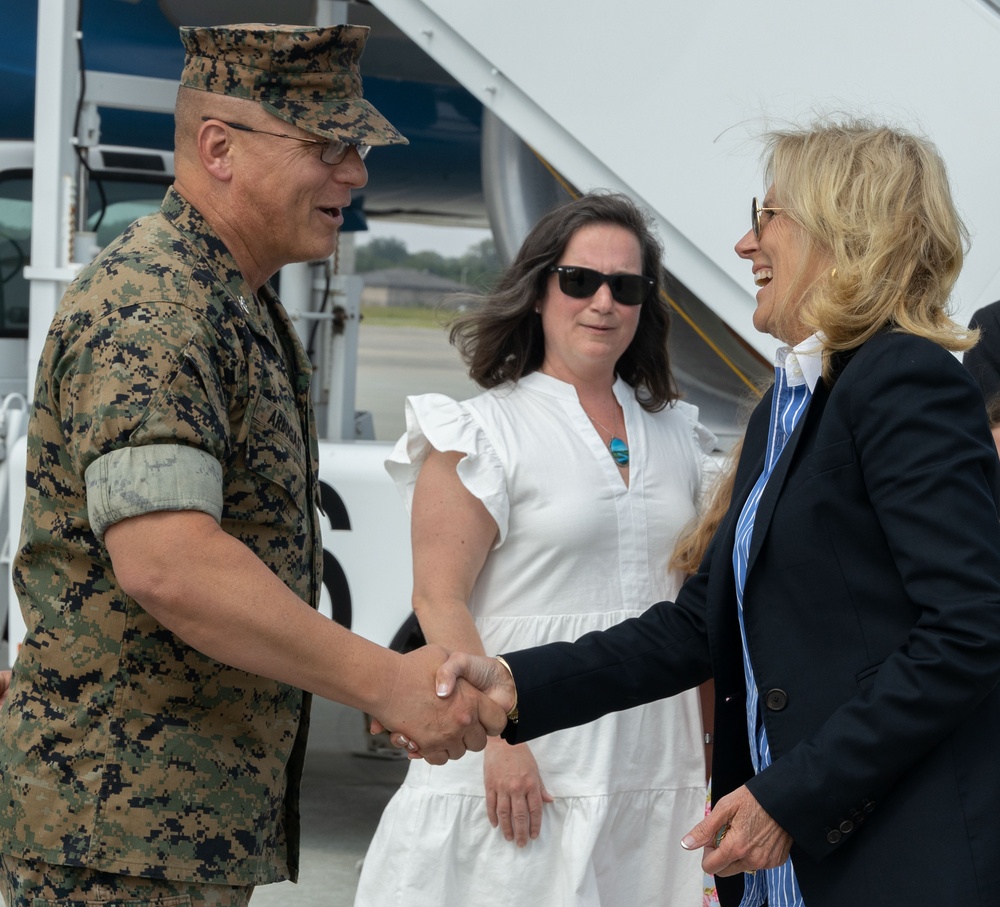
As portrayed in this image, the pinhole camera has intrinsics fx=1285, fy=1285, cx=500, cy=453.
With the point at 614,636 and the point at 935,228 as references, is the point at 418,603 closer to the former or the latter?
the point at 614,636

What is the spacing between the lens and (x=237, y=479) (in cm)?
Result: 166

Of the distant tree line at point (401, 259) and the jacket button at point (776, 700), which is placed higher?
the jacket button at point (776, 700)

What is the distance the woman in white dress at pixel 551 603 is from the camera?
90.6 inches

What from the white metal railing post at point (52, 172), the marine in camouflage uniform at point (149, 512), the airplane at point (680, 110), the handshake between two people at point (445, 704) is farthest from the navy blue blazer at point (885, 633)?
the white metal railing post at point (52, 172)

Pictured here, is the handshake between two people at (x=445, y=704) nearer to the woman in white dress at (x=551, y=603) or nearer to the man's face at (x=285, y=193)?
the woman in white dress at (x=551, y=603)

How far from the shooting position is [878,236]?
1.66 m

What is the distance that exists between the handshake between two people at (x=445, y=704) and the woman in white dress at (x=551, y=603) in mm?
244

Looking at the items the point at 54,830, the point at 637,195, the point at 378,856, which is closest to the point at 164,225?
the point at 54,830

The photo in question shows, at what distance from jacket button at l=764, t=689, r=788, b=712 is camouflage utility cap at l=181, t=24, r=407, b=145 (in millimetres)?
900

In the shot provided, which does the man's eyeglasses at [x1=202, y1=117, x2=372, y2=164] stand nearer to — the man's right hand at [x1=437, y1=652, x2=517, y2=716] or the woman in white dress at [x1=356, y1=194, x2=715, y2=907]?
the woman in white dress at [x1=356, y1=194, x2=715, y2=907]

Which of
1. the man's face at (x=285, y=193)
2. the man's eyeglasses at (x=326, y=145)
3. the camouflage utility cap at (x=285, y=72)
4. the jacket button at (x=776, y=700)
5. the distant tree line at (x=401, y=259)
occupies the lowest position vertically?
the distant tree line at (x=401, y=259)

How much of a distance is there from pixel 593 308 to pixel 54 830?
1420 mm

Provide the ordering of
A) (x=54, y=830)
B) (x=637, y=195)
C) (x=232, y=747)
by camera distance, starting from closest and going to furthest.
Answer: (x=54, y=830) < (x=232, y=747) < (x=637, y=195)

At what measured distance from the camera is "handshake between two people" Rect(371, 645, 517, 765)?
1774mm
